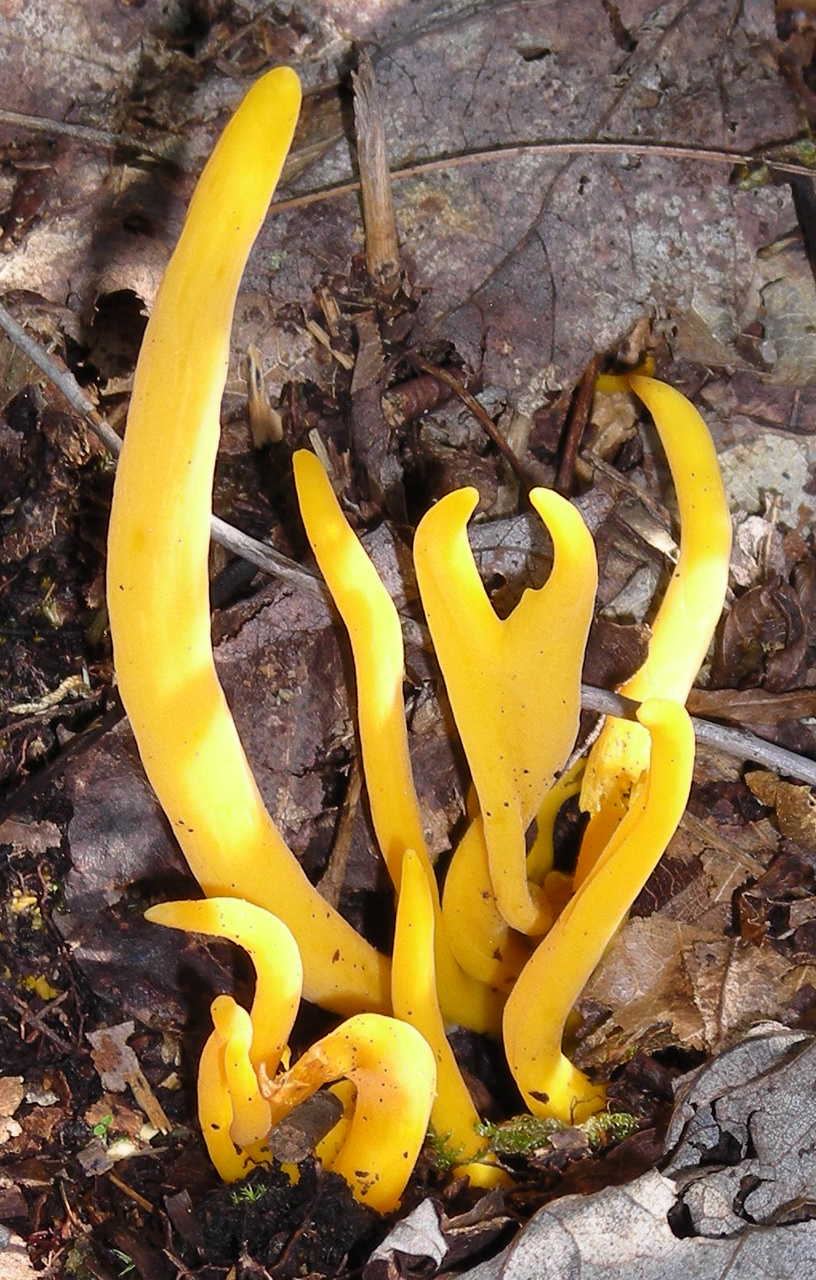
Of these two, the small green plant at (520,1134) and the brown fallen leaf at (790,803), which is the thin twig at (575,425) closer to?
the brown fallen leaf at (790,803)

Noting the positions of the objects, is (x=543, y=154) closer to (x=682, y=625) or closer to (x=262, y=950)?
(x=682, y=625)

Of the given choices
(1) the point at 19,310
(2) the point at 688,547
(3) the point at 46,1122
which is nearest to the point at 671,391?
(2) the point at 688,547

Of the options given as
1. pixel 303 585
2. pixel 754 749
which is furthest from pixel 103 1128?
pixel 754 749

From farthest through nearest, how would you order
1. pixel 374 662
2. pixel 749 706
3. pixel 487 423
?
pixel 487 423
pixel 749 706
pixel 374 662

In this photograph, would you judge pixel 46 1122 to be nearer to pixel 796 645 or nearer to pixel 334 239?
pixel 796 645

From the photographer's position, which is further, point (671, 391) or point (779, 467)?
point (779, 467)

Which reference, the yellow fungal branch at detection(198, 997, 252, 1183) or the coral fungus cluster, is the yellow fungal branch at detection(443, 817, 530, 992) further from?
the yellow fungal branch at detection(198, 997, 252, 1183)

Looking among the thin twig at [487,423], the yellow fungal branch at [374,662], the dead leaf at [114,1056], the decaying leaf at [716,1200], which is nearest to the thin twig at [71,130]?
the thin twig at [487,423]
